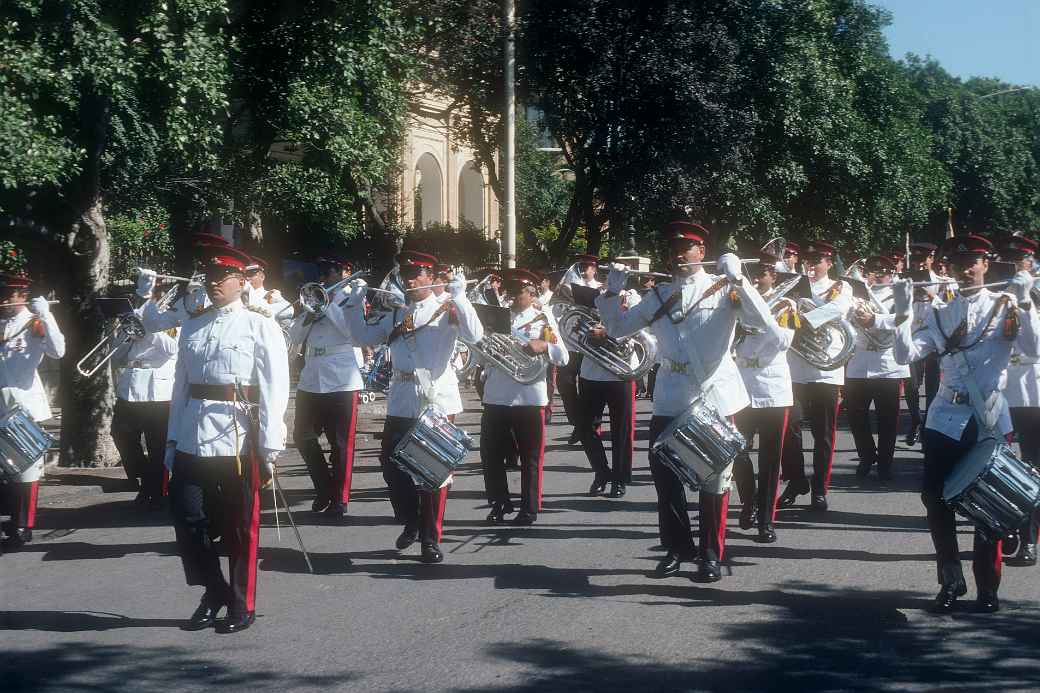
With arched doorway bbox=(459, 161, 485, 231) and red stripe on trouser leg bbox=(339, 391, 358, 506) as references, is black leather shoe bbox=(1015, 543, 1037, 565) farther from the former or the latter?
arched doorway bbox=(459, 161, 485, 231)

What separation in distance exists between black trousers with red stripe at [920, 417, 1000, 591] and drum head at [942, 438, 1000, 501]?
0.06 m

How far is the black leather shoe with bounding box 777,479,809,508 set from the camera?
10.3m

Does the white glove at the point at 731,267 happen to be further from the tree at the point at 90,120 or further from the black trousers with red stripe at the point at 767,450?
the tree at the point at 90,120

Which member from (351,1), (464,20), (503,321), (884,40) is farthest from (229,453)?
(884,40)

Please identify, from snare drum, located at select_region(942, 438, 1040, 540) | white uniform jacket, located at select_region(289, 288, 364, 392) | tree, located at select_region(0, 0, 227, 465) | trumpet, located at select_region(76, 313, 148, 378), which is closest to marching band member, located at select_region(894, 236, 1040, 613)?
snare drum, located at select_region(942, 438, 1040, 540)

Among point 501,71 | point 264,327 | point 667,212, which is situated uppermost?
point 501,71

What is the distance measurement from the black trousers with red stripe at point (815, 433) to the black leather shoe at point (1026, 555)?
2124 mm

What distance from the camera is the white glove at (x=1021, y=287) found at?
286 inches

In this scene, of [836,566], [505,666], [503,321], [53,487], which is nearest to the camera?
[505,666]

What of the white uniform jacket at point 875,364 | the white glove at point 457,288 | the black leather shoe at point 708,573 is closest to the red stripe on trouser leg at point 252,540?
the white glove at point 457,288

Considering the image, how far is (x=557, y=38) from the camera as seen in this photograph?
24234mm

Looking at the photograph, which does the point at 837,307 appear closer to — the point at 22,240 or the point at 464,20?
the point at 22,240

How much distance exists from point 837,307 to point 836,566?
7.57 ft

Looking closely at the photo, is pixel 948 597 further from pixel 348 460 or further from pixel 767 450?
pixel 348 460
